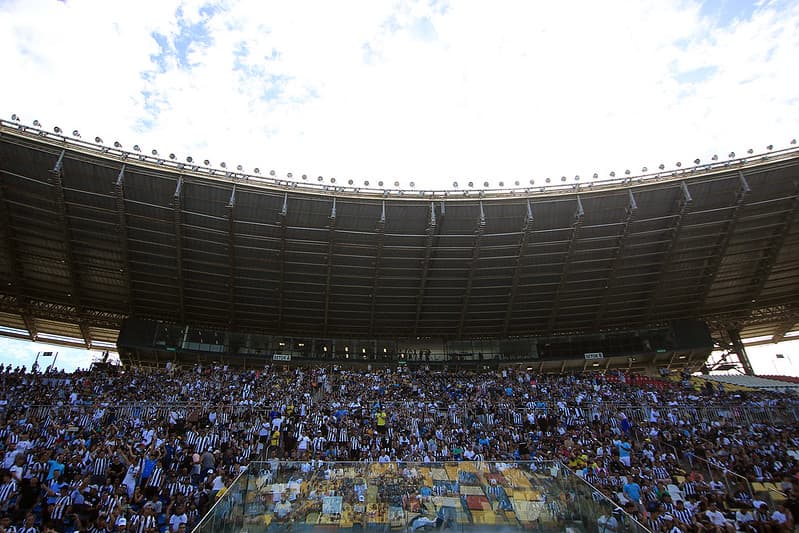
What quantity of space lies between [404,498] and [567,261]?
31.6 meters

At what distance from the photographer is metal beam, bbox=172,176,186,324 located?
30.5 m

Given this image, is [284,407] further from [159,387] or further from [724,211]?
[724,211]

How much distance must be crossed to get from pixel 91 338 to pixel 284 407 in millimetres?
38266

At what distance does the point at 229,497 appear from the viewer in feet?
29.2

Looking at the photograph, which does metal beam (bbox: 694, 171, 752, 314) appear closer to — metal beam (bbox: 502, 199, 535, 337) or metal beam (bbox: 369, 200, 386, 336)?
metal beam (bbox: 502, 199, 535, 337)

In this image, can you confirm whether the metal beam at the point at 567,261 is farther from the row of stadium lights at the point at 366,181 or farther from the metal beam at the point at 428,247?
the metal beam at the point at 428,247

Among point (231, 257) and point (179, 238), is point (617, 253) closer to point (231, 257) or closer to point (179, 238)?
point (231, 257)

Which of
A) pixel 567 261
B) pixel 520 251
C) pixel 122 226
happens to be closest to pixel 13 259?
pixel 122 226

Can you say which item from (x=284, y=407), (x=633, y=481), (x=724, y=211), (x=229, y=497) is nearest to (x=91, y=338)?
(x=284, y=407)

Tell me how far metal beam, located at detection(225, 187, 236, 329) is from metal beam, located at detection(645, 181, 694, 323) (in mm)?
31658

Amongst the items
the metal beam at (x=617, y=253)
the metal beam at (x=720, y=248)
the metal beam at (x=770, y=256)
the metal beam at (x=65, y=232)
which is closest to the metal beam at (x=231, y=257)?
the metal beam at (x=65, y=232)

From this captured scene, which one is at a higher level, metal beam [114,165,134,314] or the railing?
metal beam [114,165,134,314]

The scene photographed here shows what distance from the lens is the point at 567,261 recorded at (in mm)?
37281

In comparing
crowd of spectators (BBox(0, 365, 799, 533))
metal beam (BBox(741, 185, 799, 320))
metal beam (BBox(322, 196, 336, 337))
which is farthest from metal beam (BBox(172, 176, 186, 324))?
metal beam (BBox(741, 185, 799, 320))
